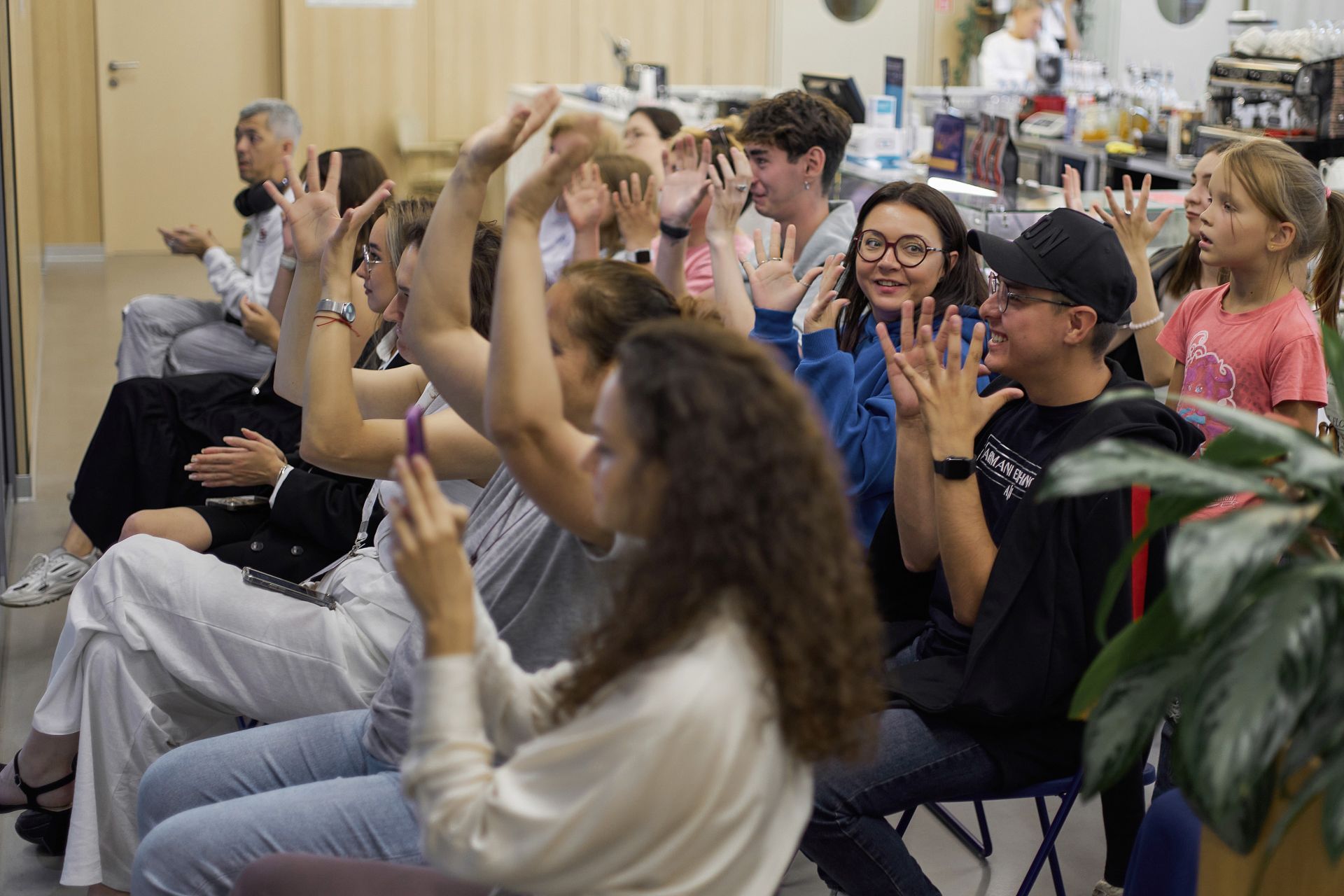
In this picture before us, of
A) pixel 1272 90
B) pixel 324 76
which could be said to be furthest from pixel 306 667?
pixel 324 76

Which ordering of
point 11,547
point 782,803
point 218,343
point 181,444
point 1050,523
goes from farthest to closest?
point 218,343, point 11,547, point 181,444, point 1050,523, point 782,803

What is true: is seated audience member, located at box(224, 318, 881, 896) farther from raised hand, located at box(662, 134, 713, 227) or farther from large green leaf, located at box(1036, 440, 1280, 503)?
raised hand, located at box(662, 134, 713, 227)

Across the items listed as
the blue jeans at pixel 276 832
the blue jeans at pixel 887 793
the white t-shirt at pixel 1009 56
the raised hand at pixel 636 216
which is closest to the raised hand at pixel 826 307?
the blue jeans at pixel 887 793

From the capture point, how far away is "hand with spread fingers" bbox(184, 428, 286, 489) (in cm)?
274

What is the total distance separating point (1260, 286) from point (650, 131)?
3.06 m

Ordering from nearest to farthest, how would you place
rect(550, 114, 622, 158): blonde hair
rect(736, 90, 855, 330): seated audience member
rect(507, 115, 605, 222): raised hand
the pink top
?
rect(507, 115, 605, 222): raised hand < rect(736, 90, 855, 330): seated audience member < the pink top < rect(550, 114, 622, 158): blonde hair

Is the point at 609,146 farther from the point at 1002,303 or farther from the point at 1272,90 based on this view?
the point at 1002,303

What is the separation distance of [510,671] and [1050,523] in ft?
2.79

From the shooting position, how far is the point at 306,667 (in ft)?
6.87

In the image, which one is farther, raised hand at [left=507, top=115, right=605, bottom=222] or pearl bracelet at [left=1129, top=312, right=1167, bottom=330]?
pearl bracelet at [left=1129, top=312, right=1167, bottom=330]

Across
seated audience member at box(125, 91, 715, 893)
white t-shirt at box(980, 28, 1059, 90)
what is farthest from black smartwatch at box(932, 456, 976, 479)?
white t-shirt at box(980, 28, 1059, 90)

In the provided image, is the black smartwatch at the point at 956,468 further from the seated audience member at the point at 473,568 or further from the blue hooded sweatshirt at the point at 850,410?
the seated audience member at the point at 473,568

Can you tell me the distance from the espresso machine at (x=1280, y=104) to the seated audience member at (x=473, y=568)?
3.63 m

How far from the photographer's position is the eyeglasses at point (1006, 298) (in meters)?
1.98
